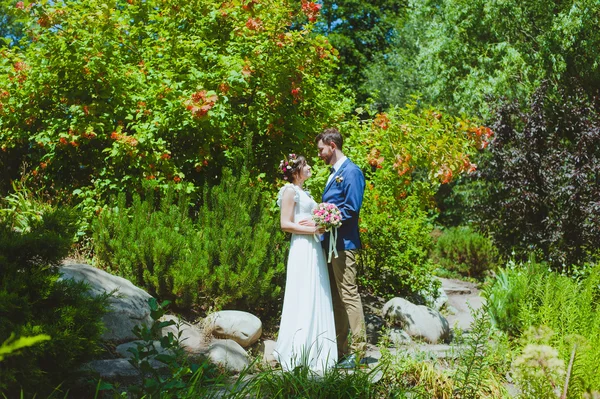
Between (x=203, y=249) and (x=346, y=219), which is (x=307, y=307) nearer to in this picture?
(x=346, y=219)

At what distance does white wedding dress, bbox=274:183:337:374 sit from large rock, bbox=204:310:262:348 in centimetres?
42

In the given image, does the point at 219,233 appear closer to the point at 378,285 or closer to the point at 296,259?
the point at 296,259

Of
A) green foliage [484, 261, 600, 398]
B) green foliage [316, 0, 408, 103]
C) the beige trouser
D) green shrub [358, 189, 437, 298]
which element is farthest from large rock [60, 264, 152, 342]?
green foliage [316, 0, 408, 103]

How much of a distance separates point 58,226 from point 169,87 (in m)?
2.63

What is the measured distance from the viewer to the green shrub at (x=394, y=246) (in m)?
7.14

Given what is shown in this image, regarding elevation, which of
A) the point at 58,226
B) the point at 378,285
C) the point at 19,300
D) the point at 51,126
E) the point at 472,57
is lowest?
the point at 378,285

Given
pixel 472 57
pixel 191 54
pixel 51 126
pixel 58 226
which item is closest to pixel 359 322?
pixel 58 226

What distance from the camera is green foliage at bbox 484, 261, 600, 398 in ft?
10.7

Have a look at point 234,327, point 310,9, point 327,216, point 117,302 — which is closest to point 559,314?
point 327,216

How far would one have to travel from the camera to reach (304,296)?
4664 mm

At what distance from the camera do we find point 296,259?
4742 millimetres

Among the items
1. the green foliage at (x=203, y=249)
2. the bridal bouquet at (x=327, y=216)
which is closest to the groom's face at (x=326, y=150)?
the bridal bouquet at (x=327, y=216)

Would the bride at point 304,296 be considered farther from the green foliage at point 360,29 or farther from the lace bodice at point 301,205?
the green foliage at point 360,29

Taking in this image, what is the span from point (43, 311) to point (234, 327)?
7.10ft
